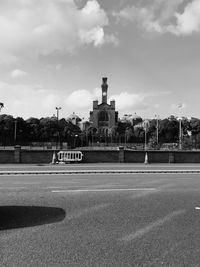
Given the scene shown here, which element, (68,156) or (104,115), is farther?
(104,115)

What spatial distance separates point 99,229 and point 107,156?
25201 mm

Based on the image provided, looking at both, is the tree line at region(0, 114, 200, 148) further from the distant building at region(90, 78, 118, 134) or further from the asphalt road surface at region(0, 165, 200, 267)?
the asphalt road surface at region(0, 165, 200, 267)

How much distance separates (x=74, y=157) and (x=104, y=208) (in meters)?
22.1

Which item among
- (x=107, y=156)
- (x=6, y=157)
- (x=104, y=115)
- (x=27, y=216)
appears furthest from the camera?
(x=104, y=115)

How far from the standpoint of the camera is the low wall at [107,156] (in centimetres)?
2992

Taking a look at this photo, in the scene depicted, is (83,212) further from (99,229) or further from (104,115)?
(104,115)

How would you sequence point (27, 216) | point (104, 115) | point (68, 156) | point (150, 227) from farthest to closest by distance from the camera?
point (104, 115) → point (68, 156) → point (27, 216) → point (150, 227)

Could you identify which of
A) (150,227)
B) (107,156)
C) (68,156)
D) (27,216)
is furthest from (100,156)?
(150,227)

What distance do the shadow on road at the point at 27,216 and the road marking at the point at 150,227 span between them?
1.65 metres

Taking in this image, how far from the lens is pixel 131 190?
1144 cm

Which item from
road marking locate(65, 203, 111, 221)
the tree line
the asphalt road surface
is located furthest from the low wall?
the tree line

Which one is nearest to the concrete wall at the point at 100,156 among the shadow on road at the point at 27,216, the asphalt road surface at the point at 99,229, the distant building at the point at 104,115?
the asphalt road surface at the point at 99,229

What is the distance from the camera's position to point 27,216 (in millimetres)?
7387

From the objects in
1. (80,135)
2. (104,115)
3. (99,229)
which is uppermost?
(104,115)
